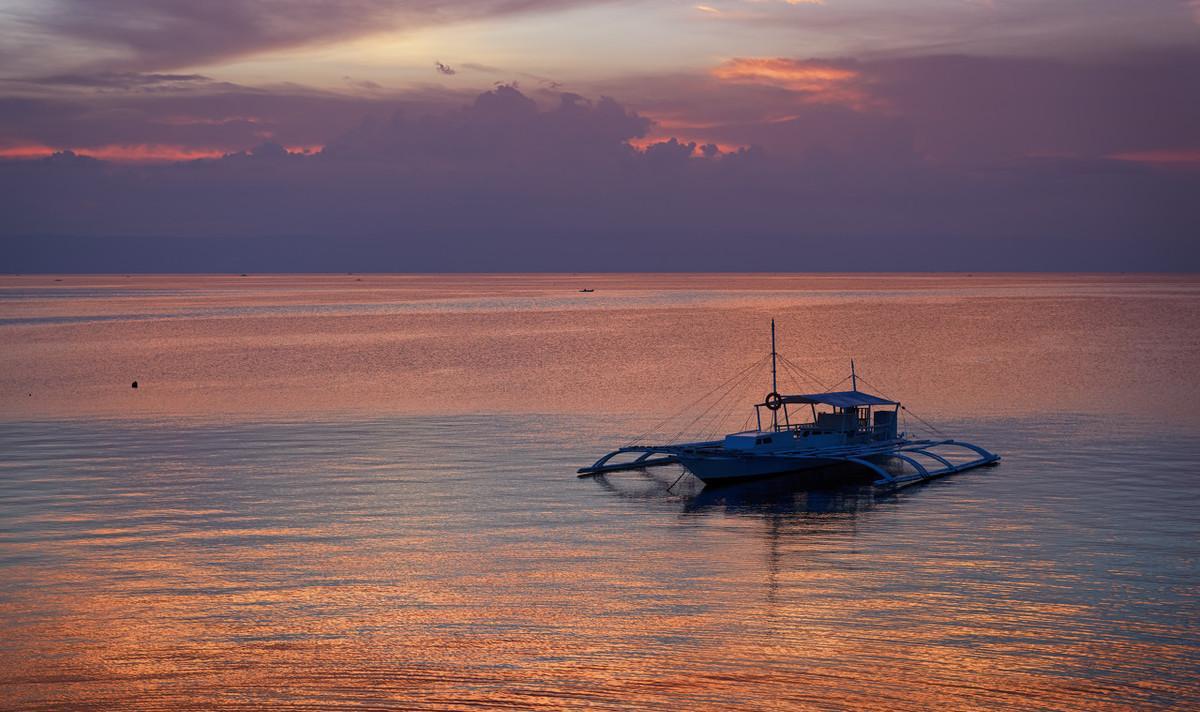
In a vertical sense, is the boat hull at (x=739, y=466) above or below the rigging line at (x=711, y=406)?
above

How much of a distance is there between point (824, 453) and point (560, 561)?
1884 centimetres

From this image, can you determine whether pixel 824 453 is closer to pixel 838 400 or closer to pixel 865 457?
pixel 865 457

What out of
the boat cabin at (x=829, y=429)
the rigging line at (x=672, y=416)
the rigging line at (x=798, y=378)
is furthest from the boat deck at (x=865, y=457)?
the rigging line at (x=798, y=378)

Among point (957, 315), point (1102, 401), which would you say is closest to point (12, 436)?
point (1102, 401)

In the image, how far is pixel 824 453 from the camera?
47.2 meters

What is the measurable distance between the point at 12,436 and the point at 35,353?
60536 millimetres

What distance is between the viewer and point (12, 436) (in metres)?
55.2

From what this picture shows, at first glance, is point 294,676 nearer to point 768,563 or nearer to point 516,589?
point 516,589

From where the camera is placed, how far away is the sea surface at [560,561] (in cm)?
2212

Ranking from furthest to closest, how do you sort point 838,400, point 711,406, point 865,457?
point 711,406 → point 838,400 → point 865,457

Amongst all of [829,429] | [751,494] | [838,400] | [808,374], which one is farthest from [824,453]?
[808,374]

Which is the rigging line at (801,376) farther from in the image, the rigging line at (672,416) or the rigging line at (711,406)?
the rigging line at (672,416)

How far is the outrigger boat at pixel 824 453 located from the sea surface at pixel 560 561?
1.07 metres

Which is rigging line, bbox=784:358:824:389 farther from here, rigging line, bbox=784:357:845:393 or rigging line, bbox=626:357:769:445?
rigging line, bbox=626:357:769:445
